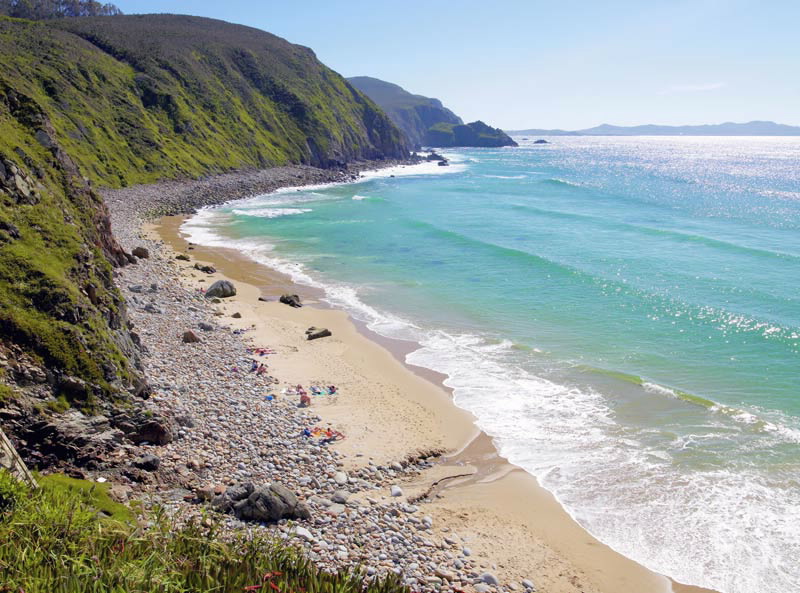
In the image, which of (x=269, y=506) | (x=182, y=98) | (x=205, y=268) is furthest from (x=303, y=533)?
(x=182, y=98)

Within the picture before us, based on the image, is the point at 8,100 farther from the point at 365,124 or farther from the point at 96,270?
the point at 365,124

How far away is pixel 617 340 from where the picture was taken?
2741 cm

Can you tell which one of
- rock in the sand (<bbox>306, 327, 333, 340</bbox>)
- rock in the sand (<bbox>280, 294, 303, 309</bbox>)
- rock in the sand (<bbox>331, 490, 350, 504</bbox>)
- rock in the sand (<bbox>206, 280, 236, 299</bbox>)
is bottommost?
rock in the sand (<bbox>331, 490, 350, 504</bbox>)

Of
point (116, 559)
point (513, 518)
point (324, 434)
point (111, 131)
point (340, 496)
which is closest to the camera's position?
point (116, 559)

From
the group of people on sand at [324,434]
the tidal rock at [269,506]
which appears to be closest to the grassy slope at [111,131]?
the tidal rock at [269,506]

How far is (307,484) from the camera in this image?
1426cm

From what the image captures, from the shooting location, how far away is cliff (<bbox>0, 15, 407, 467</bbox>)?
1323cm

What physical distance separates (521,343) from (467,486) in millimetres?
12039

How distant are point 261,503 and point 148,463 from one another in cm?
295

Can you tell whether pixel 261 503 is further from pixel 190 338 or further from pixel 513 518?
pixel 190 338

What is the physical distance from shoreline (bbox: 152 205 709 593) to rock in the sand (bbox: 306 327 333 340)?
7.86m

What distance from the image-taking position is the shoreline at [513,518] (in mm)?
12742

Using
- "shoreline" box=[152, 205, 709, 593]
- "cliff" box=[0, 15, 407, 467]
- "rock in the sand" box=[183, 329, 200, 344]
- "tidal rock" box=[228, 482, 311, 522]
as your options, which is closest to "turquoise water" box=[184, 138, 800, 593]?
"shoreline" box=[152, 205, 709, 593]

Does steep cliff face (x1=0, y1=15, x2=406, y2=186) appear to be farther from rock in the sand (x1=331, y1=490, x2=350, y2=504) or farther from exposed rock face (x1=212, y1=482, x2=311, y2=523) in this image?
rock in the sand (x1=331, y1=490, x2=350, y2=504)
